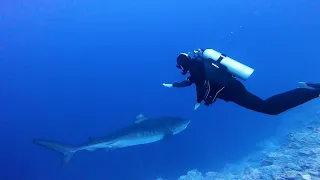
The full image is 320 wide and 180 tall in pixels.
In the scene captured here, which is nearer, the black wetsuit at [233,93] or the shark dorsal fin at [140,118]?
the black wetsuit at [233,93]

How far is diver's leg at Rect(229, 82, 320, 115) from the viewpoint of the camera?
6.65 m

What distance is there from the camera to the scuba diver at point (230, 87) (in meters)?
6.70

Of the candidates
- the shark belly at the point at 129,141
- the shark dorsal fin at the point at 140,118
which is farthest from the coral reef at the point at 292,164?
the shark dorsal fin at the point at 140,118

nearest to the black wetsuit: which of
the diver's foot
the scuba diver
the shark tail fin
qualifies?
the scuba diver

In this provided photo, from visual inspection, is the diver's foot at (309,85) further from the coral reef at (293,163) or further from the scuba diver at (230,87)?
the coral reef at (293,163)

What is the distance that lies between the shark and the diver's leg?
680 centimetres

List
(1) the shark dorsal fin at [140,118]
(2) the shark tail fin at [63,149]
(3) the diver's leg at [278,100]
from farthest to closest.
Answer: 1. (1) the shark dorsal fin at [140,118]
2. (2) the shark tail fin at [63,149]
3. (3) the diver's leg at [278,100]

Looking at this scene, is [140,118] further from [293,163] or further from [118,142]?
[293,163]

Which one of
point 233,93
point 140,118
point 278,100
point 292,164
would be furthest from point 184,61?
point 292,164

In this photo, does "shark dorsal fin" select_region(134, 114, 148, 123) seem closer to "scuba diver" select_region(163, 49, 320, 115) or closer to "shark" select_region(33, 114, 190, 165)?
"shark" select_region(33, 114, 190, 165)

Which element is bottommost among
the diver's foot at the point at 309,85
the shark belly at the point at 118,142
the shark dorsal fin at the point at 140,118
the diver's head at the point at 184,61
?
the diver's foot at the point at 309,85

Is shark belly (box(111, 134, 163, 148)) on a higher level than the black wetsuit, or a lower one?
higher

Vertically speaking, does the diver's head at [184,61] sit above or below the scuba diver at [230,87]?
above

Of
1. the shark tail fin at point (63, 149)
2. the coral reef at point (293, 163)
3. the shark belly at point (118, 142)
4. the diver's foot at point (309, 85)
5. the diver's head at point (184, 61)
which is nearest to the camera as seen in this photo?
the diver's foot at point (309, 85)
